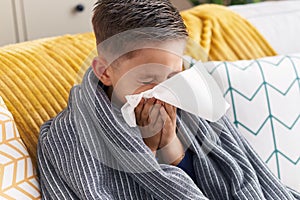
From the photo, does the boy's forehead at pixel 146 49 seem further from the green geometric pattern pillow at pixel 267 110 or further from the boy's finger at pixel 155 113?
the green geometric pattern pillow at pixel 267 110

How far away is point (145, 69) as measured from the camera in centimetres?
95

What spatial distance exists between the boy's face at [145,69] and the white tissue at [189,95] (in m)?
0.01

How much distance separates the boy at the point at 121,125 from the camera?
95 centimetres

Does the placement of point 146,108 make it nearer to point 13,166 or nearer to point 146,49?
point 146,49

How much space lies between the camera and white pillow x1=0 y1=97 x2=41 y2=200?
97 centimetres

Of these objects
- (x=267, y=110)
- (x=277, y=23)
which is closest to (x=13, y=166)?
(x=267, y=110)

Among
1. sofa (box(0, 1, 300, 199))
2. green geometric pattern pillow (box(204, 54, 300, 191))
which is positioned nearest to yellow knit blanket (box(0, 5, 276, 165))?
sofa (box(0, 1, 300, 199))

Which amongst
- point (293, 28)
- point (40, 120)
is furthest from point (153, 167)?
point (293, 28)

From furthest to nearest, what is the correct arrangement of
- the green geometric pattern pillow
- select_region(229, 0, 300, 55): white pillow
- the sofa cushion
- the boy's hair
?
select_region(229, 0, 300, 55): white pillow → the green geometric pattern pillow → the sofa cushion → the boy's hair

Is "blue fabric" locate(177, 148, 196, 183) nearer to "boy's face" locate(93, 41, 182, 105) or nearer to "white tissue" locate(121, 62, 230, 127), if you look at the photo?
"white tissue" locate(121, 62, 230, 127)

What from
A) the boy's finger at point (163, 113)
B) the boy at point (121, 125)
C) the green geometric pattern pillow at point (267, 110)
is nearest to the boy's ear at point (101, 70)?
the boy at point (121, 125)

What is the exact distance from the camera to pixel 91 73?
3.48ft

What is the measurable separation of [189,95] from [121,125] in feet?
0.44

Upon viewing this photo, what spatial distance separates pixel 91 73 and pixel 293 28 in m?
0.84
